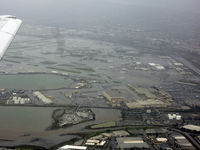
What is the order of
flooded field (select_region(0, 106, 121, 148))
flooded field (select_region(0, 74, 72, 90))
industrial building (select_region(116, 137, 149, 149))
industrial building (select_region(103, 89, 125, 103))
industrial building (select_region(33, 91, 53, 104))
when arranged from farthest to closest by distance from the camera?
flooded field (select_region(0, 74, 72, 90))
industrial building (select_region(103, 89, 125, 103))
industrial building (select_region(33, 91, 53, 104))
flooded field (select_region(0, 106, 121, 148))
industrial building (select_region(116, 137, 149, 149))

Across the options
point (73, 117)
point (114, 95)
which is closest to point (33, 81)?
point (114, 95)

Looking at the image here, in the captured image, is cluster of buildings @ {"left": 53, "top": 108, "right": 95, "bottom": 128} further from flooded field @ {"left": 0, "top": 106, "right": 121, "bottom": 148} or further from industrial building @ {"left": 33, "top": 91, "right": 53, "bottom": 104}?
industrial building @ {"left": 33, "top": 91, "right": 53, "bottom": 104}

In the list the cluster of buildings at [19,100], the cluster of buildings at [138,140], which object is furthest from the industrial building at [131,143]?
the cluster of buildings at [19,100]

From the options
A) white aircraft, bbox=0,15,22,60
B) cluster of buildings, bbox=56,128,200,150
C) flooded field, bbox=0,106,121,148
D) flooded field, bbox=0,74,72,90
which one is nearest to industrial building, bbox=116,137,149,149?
cluster of buildings, bbox=56,128,200,150

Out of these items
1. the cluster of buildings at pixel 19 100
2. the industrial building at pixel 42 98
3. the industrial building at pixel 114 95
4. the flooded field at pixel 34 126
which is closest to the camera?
the flooded field at pixel 34 126

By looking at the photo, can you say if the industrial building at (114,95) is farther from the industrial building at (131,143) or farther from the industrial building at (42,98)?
the industrial building at (131,143)

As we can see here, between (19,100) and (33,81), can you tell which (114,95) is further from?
(33,81)

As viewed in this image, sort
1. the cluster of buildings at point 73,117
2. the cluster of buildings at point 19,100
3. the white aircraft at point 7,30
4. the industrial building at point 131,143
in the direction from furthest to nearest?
1. the cluster of buildings at point 19,100
2. the cluster of buildings at point 73,117
3. the industrial building at point 131,143
4. the white aircraft at point 7,30

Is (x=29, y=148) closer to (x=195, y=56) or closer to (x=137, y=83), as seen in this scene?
(x=137, y=83)
